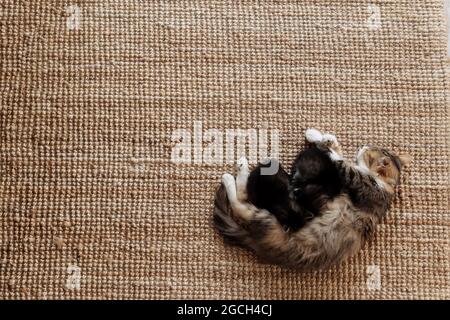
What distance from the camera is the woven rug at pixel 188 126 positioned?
1402 mm

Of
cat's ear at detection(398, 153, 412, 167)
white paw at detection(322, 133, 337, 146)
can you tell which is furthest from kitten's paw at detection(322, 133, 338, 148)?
cat's ear at detection(398, 153, 412, 167)

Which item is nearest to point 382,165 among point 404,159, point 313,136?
point 404,159

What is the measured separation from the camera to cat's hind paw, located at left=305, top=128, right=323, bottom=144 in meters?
1.43

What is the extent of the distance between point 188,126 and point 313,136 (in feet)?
1.13

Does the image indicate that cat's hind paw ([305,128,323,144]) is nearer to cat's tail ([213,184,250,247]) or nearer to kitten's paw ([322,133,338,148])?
kitten's paw ([322,133,338,148])

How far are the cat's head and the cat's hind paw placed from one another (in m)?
0.12

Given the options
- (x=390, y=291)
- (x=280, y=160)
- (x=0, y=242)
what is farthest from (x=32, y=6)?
(x=390, y=291)

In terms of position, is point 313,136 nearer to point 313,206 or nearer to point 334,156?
point 334,156

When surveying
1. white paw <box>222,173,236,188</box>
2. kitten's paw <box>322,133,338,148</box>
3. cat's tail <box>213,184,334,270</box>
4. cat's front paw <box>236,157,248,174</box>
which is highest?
kitten's paw <box>322,133,338,148</box>

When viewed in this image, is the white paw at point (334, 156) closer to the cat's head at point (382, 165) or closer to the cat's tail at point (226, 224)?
the cat's head at point (382, 165)

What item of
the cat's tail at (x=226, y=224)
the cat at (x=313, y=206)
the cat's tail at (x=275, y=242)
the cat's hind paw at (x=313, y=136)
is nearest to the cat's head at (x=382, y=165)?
the cat at (x=313, y=206)

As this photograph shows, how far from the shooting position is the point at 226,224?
1357 millimetres

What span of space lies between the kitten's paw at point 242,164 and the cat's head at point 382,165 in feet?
1.00
